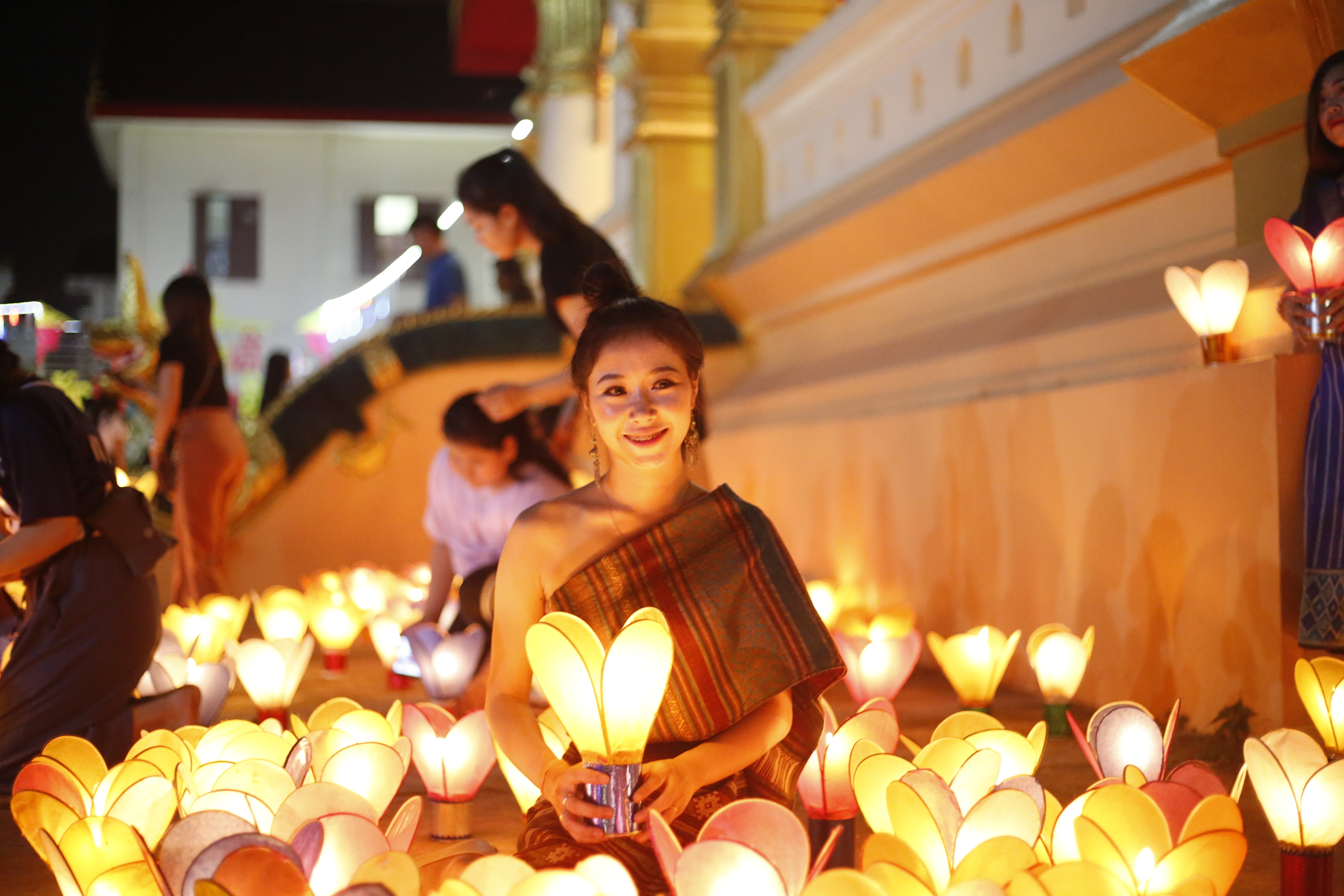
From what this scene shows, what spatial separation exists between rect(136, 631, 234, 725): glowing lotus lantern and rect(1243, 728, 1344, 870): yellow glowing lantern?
2343 millimetres

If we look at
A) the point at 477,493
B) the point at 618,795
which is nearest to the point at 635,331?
the point at 618,795

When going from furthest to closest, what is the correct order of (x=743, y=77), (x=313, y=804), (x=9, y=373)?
1. (x=743, y=77)
2. (x=9, y=373)
3. (x=313, y=804)

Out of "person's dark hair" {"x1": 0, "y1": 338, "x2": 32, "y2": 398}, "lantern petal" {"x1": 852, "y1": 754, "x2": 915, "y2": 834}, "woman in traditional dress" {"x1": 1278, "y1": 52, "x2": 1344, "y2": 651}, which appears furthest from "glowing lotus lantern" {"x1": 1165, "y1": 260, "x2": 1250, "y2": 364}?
"person's dark hair" {"x1": 0, "y1": 338, "x2": 32, "y2": 398}

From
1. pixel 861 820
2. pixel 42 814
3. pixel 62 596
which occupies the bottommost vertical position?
pixel 861 820

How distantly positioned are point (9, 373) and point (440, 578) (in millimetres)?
1717

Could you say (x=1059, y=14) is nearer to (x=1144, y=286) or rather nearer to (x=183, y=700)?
(x=1144, y=286)

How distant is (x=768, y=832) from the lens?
5.10 ft

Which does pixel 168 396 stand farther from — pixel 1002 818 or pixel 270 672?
pixel 1002 818

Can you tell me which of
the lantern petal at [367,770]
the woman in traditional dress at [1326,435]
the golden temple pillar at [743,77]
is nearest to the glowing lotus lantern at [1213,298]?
the woman in traditional dress at [1326,435]

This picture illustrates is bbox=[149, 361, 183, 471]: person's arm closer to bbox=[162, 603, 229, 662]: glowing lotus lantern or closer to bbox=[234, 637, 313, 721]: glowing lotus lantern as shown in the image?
bbox=[162, 603, 229, 662]: glowing lotus lantern

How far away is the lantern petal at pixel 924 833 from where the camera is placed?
1.73m

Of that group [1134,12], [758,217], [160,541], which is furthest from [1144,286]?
[758,217]

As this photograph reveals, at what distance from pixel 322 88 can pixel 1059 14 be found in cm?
1987

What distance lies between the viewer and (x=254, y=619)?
21.3ft
